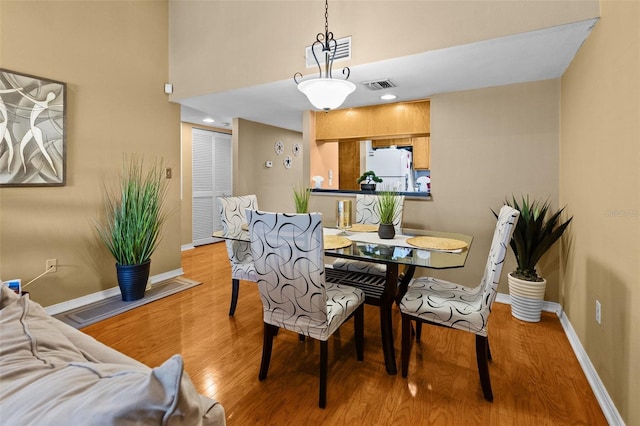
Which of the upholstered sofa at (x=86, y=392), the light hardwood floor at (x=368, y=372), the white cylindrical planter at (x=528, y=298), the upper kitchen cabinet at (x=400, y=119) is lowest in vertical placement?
the light hardwood floor at (x=368, y=372)

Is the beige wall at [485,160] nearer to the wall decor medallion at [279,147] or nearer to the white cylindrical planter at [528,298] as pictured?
the white cylindrical planter at [528,298]

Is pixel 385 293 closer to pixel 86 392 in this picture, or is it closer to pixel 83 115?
pixel 86 392

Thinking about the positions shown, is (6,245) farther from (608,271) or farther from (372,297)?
(608,271)

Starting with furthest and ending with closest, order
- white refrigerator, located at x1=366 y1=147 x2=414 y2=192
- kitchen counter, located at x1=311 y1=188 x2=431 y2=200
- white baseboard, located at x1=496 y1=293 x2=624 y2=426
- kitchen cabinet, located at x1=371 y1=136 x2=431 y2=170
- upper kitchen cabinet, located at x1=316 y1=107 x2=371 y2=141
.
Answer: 1. kitchen cabinet, located at x1=371 y1=136 x2=431 y2=170
2. white refrigerator, located at x1=366 y1=147 x2=414 y2=192
3. upper kitchen cabinet, located at x1=316 y1=107 x2=371 y2=141
4. kitchen counter, located at x1=311 y1=188 x2=431 y2=200
5. white baseboard, located at x1=496 y1=293 x2=624 y2=426

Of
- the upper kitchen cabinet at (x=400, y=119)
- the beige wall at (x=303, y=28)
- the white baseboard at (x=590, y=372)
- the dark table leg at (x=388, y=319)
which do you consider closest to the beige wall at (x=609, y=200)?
the white baseboard at (x=590, y=372)

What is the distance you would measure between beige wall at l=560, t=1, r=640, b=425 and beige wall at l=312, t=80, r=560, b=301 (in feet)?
1.63

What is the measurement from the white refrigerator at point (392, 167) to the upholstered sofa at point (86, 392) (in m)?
5.48

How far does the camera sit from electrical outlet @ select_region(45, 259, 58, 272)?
9.42 ft

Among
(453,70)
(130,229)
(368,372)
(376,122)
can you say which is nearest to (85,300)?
(130,229)

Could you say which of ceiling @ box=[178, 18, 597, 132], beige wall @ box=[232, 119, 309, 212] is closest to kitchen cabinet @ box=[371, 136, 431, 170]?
beige wall @ box=[232, 119, 309, 212]

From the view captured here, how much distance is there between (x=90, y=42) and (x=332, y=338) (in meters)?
3.42

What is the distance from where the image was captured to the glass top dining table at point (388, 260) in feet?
6.13

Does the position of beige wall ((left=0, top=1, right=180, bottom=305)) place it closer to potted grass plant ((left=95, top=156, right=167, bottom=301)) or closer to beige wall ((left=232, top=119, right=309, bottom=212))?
potted grass plant ((left=95, top=156, right=167, bottom=301))

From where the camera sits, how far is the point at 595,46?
2.03 metres
